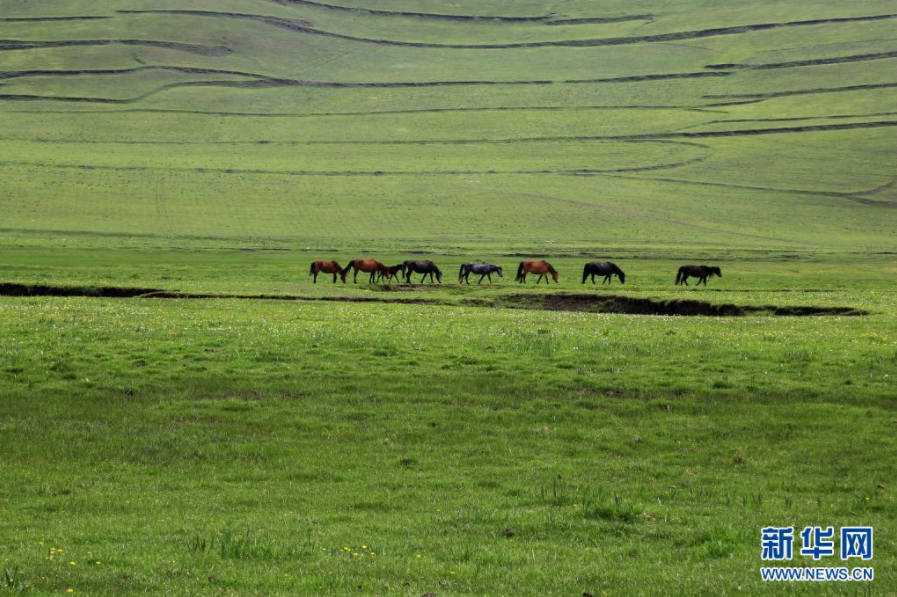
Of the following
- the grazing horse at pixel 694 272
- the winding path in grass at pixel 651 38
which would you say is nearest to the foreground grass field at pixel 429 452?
the grazing horse at pixel 694 272

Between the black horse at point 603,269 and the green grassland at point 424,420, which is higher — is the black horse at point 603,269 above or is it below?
above

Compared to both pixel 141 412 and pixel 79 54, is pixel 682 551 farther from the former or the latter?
pixel 79 54

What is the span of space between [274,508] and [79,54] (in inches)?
7230

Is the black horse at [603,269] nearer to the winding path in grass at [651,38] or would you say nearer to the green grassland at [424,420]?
the green grassland at [424,420]

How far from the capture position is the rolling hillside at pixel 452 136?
91938mm

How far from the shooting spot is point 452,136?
5428 inches

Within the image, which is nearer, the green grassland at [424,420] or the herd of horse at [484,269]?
the green grassland at [424,420]

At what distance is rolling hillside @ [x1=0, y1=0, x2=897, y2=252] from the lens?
91.9m

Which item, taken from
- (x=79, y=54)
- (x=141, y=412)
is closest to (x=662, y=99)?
(x=79, y=54)

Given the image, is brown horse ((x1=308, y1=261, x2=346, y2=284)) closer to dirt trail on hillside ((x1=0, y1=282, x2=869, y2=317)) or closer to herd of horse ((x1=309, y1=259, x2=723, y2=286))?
herd of horse ((x1=309, y1=259, x2=723, y2=286))

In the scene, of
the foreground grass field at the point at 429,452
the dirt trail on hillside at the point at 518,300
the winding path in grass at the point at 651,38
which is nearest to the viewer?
the foreground grass field at the point at 429,452

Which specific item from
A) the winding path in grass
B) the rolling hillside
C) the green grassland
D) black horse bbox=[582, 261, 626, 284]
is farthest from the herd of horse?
the winding path in grass

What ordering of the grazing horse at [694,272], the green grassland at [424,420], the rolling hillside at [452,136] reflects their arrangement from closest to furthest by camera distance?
the green grassland at [424,420] → the grazing horse at [694,272] → the rolling hillside at [452,136]

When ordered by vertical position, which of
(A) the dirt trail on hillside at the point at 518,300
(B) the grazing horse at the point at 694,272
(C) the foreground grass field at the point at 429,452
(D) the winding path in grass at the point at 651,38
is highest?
(D) the winding path in grass at the point at 651,38
